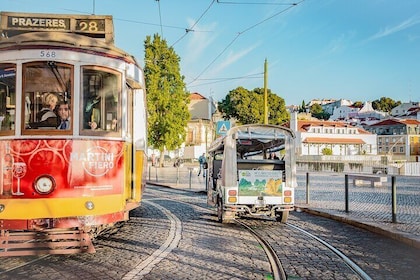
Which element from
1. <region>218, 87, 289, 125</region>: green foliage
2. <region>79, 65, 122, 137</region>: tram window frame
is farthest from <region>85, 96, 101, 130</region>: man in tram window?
<region>218, 87, 289, 125</region>: green foliage

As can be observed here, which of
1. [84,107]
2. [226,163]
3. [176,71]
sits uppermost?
[176,71]

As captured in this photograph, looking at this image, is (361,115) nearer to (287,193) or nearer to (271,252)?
(287,193)

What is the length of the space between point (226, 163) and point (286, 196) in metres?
1.75

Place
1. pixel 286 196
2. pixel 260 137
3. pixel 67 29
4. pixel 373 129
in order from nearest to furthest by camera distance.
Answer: pixel 67 29
pixel 286 196
pixel 260 137
pixel 373 129

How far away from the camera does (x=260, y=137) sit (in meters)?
12.3

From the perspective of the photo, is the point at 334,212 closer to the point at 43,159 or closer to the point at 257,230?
the point at 257,230

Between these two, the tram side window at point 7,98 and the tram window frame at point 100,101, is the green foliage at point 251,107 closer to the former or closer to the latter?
the tram window frame at point 100,101

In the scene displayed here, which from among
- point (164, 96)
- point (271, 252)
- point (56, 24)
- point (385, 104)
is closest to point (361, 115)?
point (385, 104)

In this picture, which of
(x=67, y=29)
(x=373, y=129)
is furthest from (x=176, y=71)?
(x=373, y=129)

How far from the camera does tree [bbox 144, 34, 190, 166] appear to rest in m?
51.6

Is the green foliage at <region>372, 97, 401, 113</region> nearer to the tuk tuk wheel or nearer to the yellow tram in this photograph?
the tuk tuk wheel

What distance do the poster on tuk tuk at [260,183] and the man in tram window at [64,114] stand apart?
203 inches

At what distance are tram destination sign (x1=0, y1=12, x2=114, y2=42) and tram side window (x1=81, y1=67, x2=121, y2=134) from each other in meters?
1.34

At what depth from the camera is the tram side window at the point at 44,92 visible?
7121mm
